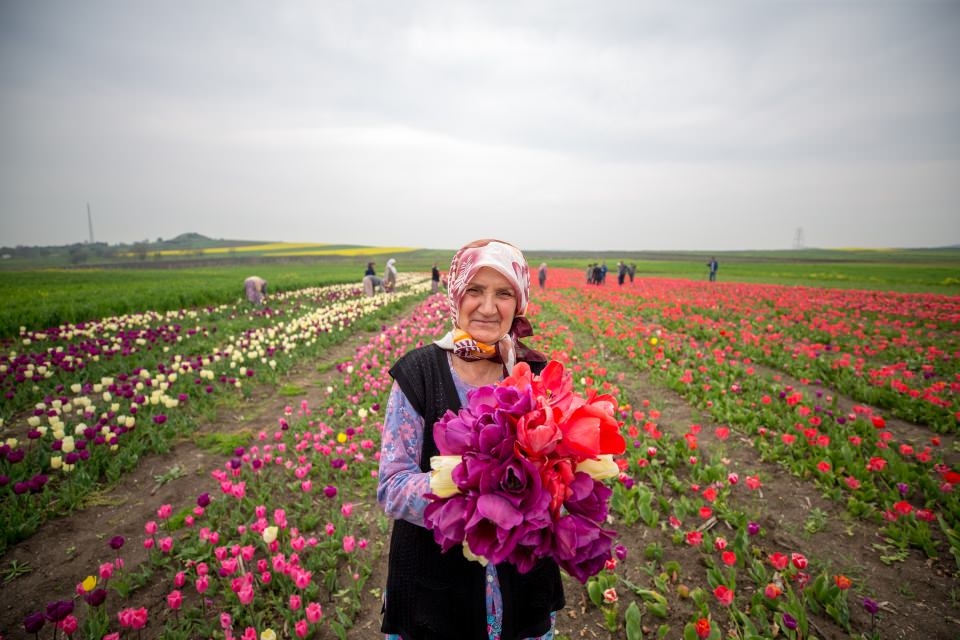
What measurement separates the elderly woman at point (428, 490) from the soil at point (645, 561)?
4.78ft

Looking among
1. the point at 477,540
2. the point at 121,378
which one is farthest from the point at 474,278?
the point at 121,378

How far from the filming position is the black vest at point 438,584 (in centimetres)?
165

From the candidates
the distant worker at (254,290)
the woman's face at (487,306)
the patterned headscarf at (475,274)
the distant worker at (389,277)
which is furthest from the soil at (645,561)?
the distant worker at (389,277)

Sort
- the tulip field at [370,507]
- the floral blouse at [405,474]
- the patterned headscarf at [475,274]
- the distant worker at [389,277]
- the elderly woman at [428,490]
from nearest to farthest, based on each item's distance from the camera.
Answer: the floral blouse at [405,474]
the elderly woman at [428,490]
the patterned headscarf at [475,274]
the tulip field at [370,507]
the distant worker at [389,277]

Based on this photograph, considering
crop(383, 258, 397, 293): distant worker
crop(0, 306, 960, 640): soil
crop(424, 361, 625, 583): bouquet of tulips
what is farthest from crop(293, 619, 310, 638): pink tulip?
crop(383, 258, 397, 293): distant worker

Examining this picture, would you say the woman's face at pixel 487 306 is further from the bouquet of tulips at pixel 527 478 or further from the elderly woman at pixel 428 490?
the bouquet of tulips at pixel 527 478

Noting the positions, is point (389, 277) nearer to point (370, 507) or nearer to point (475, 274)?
point (370, 507)

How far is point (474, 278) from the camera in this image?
1.92 metres

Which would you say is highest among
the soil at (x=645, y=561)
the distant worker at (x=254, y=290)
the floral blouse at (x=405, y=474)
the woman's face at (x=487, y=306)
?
the woman's face at (x=487, y=306)

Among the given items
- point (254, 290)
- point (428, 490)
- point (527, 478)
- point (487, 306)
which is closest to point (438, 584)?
point (428, 490)

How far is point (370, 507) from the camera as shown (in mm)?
4070

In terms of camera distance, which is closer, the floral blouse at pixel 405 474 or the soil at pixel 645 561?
the floral blouse at pixel 405 474

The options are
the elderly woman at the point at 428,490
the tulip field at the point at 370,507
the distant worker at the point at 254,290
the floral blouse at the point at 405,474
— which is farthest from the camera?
the distant worker at the point at 254,290

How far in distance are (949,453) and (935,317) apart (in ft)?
38.1
